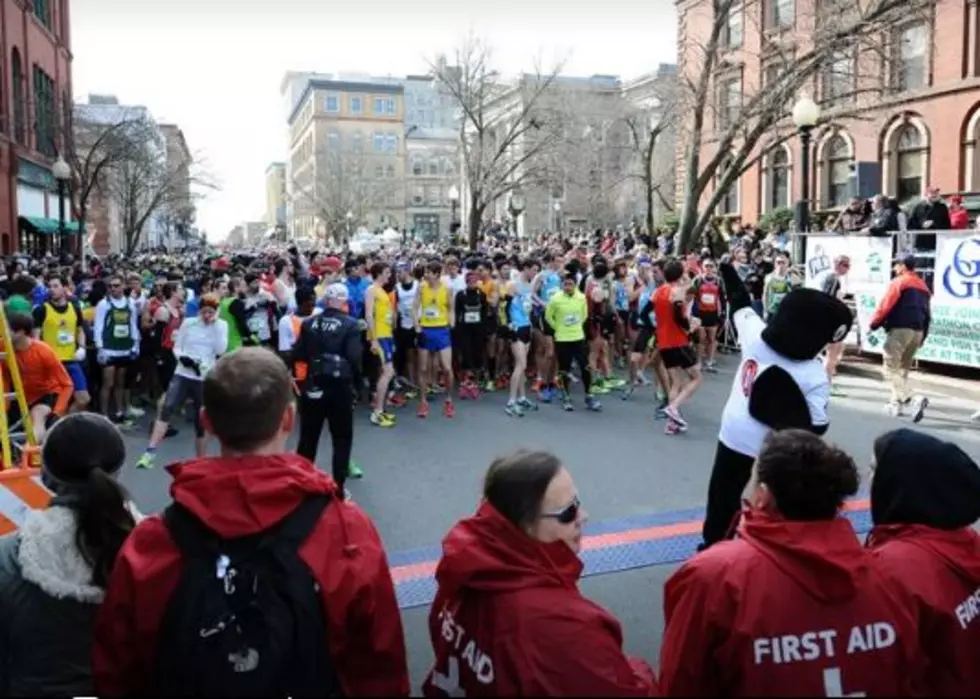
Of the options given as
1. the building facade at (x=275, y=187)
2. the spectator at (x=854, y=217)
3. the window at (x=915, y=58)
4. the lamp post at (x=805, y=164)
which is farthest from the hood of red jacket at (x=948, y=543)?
the building facade at (x=275, y=187)

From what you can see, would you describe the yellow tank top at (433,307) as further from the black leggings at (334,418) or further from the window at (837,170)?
the window at (837,170)

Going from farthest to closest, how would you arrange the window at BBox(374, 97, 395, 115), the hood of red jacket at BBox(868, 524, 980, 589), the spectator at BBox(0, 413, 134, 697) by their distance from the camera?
the window at BBox(374, 97, 395, 115) < the hood of red jacket at BBox(868, 524, 980, 589) < the spectator at BBox(0, 413, 134, 697)

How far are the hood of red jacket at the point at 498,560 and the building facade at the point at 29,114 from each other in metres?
35.5

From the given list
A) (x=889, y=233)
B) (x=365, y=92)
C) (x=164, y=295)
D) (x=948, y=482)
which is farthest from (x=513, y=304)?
(x=365, y=92)

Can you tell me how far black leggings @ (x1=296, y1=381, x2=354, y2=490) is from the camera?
7.51 metres

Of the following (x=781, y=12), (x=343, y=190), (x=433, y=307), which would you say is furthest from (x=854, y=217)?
(x=343, y=190)

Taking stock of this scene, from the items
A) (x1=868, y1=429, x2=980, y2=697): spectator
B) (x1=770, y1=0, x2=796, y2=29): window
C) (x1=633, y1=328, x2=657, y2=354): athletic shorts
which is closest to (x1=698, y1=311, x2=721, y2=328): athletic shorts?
(x1=633, y1=328, x2=657, y2=354): athletic shorts

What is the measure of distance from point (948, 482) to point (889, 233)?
12.6 m

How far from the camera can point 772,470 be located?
2740 mm

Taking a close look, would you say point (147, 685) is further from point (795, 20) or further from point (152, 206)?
point (152, 206)

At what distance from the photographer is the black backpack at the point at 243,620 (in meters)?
2.09

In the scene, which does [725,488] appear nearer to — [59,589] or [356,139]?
[59,589]

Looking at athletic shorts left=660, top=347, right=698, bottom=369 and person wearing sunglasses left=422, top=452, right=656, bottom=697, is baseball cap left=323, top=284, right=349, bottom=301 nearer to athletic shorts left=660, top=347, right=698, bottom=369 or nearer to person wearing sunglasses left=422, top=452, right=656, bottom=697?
athletic shorts left=660, top=347, right=698, bottom=369

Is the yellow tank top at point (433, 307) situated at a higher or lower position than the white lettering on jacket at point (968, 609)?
higher
